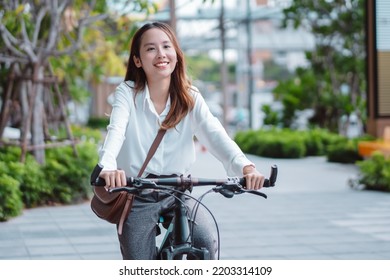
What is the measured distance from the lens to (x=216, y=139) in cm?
281

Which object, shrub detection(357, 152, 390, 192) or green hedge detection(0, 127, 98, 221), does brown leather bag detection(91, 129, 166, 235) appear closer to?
green hedge detection(0, 127, 98, 221)

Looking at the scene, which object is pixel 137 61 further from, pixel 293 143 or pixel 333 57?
pixel 333 57

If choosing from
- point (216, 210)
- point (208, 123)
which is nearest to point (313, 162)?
point (216, 210)

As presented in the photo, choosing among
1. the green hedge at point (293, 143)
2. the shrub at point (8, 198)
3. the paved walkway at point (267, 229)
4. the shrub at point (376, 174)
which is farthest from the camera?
the green hedge at point (293, 143)

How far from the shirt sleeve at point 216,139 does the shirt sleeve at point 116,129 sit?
244 mm

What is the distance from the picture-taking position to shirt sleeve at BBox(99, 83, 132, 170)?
260 cm

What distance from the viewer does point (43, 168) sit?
8727 millimetres

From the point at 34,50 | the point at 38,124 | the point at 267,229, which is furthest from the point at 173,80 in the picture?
the point at 34,50

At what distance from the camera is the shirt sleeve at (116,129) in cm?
260

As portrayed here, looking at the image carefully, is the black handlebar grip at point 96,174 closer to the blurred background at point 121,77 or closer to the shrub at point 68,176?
the blurred background at point 121,77

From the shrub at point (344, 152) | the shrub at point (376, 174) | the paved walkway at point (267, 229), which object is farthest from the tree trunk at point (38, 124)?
the shrub at point (344, 152)

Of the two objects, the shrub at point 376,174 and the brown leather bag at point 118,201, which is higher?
the brown leather bag at point 118,201

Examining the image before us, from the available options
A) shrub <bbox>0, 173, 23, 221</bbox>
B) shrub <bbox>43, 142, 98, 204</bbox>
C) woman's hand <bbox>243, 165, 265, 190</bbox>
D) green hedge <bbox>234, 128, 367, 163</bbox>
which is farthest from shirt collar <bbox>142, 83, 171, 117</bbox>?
green hedge <bbox>234, 128, 367, 163</bbox>

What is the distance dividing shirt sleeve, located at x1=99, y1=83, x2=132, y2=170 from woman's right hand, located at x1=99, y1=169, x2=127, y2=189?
0.04 m
